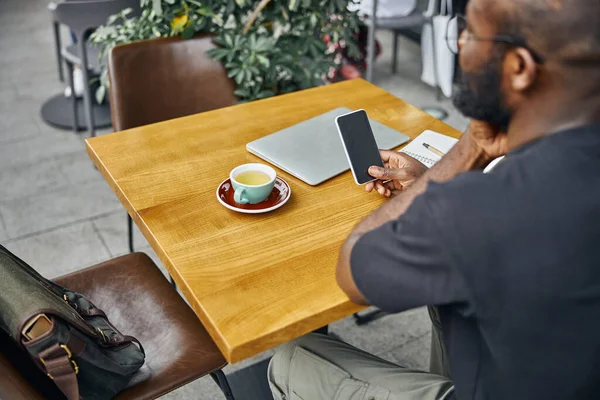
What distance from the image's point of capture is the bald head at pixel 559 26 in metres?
0.84

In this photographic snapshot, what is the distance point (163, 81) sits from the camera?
6.84 feet

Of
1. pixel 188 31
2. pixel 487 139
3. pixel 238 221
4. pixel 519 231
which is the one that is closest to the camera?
pixel 519 231

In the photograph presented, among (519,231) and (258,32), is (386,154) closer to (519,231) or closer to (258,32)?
(519,231)

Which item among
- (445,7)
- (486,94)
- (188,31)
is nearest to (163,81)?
(188,31)

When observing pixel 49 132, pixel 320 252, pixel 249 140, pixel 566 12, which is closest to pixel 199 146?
pixel 249 140

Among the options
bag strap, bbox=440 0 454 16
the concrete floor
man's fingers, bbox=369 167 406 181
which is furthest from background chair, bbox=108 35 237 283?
bag strap, bbox=440 0 454 16

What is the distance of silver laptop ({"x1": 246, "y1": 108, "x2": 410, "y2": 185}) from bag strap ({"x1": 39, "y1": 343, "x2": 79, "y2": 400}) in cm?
64

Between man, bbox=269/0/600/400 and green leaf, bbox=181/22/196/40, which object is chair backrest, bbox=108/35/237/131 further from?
man, bbox=269/0/600/400

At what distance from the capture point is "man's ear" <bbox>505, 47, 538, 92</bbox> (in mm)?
897

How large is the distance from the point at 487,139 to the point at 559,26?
1.27 feet

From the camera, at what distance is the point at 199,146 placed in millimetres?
1644

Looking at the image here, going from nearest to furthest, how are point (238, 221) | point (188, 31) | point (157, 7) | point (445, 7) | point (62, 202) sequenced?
point (238, 221), point (188, 31), point (157, 7), point (62, 202), point (445, 7)

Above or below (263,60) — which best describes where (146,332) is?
below

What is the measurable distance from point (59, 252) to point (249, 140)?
4.14 ft
